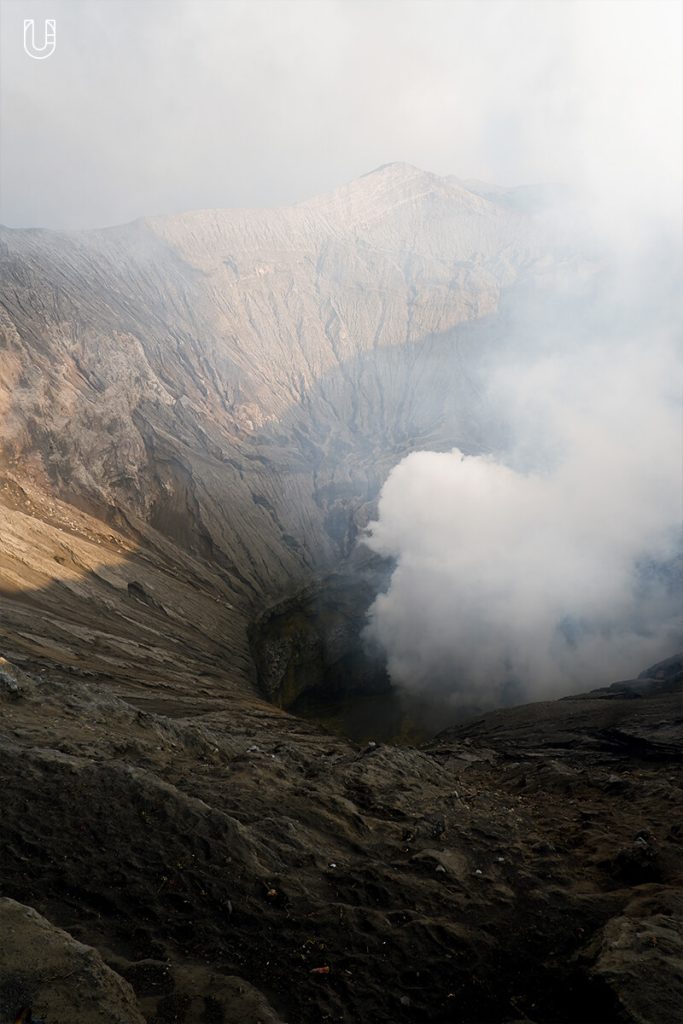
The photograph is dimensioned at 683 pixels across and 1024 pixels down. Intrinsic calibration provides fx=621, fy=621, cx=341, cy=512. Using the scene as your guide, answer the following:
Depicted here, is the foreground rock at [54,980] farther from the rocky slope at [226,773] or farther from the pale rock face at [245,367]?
the pale rock face at [245,367]

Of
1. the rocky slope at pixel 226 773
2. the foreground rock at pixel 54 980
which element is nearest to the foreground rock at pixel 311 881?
the rocky slope at pixel 226 773

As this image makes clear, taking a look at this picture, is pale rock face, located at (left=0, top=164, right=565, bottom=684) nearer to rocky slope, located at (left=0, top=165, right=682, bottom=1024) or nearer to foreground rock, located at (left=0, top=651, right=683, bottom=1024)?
rocky slope, located at (left=0, top=165, right=682, bottom=1024)

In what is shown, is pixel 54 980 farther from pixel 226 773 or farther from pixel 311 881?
pixel 226 773

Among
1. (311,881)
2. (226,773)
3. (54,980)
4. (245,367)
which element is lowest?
(311,881)

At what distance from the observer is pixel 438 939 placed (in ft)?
27.5

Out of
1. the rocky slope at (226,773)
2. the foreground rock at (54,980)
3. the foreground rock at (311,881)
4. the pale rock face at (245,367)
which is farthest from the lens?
the pale rock face at (245,367)

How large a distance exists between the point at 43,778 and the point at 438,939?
602 centimetres

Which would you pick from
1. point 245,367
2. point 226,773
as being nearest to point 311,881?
point 226,773

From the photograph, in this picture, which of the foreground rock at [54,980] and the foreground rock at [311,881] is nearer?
the foreground rock at [54,980]

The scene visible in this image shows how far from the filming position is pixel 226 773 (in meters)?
12.8

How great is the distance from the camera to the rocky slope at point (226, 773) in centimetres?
704

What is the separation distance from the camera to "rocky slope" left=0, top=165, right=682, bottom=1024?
7035mm

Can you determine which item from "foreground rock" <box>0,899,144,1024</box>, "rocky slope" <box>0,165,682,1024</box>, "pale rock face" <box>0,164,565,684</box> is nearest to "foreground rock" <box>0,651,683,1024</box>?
"rocky slope" <box>0,165,682,1024</box>

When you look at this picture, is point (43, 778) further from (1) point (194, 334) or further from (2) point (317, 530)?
(1) point (194, 334)
